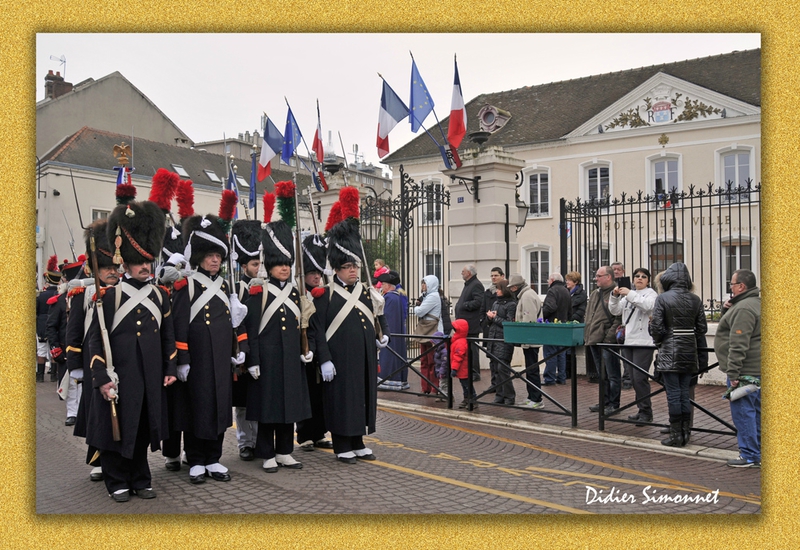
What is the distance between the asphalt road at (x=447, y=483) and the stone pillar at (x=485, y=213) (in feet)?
17.0

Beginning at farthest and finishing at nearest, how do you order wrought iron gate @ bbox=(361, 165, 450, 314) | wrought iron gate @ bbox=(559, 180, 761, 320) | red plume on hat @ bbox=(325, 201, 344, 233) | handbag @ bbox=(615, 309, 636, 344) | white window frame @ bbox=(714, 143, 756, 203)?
white window frame @ bbox=(714, 143, 756, 203), wrought iron gate @ bbox=(361, 165, 450, 314), wrought iron gate @ bbox=(559, 180, 761, 320), handbag @ bbox=(615, 309, 636, 344), red plume on hat @ bbox=(325, 201, 344, 233)

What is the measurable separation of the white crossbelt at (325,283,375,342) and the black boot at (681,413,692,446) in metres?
3.32

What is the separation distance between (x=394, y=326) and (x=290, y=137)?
348 centimetres

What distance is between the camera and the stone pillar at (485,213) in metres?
12.6

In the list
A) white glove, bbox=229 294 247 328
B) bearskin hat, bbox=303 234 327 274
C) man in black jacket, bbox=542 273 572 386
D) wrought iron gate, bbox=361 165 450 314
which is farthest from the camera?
wrought iron gate, bbox=361 165 450 314

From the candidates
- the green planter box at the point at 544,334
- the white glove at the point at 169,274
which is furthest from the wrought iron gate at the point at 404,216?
the white glove at the point at 169,274

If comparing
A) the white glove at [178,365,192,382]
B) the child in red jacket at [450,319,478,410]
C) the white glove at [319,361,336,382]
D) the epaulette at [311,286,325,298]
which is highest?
the epaulette at [311,286,325,298]

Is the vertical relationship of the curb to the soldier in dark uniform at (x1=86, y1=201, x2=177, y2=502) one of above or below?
below

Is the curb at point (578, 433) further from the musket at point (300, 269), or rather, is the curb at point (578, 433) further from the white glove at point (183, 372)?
the white glove at point (183, 372)

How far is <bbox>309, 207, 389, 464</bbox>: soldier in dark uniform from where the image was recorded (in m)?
6.70

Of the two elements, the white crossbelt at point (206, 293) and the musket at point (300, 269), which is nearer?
the white crossbelt at point (206, 293)

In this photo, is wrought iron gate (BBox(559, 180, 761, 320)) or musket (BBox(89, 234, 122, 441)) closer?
musket (BBox(89, 234, 122, 441))

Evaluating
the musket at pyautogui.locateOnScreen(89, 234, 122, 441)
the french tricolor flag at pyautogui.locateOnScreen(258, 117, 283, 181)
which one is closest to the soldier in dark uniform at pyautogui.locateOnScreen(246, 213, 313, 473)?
the musket at pyautogui.locateOnScreen(89, 234, 122, 441)

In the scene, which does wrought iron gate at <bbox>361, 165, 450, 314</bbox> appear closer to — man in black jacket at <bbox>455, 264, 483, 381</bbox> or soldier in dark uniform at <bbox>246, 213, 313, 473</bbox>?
man in black jacket at <bbox>455, 264, 483, 381</bbox>
